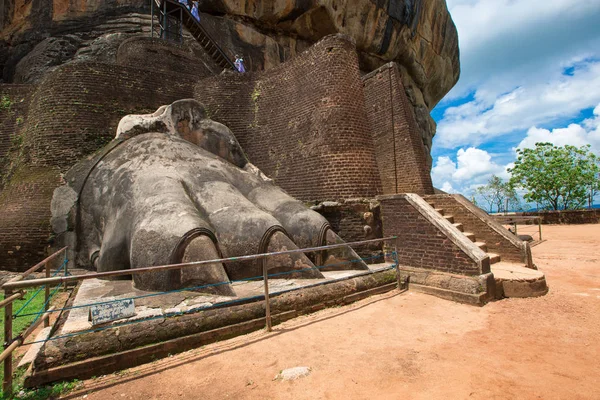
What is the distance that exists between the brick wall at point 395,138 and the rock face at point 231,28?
46.1 feet

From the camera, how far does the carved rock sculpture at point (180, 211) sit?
4449mm

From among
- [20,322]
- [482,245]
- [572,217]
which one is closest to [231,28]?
[482,245]

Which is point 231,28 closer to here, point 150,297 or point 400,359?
point 150,297

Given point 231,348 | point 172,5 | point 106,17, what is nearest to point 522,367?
point 231,348

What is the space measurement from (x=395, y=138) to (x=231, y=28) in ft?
55.4

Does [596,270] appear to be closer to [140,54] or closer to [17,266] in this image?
[17,266]

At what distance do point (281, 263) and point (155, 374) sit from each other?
2534mm

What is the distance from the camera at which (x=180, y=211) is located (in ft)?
15.7

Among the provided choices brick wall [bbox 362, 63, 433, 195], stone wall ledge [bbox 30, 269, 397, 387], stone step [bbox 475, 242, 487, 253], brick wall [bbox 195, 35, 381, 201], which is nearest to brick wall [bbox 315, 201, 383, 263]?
brick wall [bbox 195, 35, 381, 201]

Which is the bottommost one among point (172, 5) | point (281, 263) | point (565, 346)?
point (565, 346)

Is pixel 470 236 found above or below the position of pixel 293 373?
above

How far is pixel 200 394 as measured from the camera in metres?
2.82

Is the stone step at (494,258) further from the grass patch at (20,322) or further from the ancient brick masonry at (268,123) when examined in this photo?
the grass patch at (20,322)

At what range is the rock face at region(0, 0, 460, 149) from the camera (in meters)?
19.8
